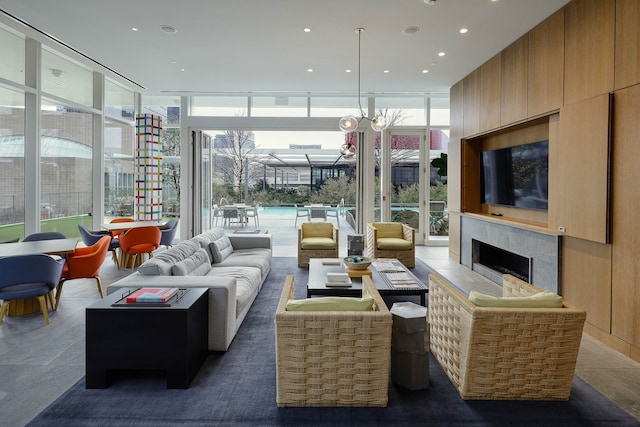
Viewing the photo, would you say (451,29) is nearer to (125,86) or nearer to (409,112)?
(409,112)

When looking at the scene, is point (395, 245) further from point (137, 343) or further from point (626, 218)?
point (137, 343)

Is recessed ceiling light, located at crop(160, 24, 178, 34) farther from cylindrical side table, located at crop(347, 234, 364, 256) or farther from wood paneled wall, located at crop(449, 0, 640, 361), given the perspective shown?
wood paneled wall, located at crop(449, 0, 640, 361)

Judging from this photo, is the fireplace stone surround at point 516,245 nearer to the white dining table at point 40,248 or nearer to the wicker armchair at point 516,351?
the wicker armchair at point 516,351

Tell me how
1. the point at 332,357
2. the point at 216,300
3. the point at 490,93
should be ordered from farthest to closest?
the point at 490,93, the point at 216,300, the point at 332,357

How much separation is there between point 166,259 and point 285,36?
3373mm

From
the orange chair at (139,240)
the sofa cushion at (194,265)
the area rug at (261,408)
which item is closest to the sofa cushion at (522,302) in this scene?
the area rug at (261,408)

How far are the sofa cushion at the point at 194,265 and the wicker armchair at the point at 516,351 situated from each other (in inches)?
98.6

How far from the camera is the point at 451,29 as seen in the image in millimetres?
4883

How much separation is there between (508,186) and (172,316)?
5.00 meters

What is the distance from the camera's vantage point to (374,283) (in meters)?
4.13

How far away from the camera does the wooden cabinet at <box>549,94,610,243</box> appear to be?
11.4 feet

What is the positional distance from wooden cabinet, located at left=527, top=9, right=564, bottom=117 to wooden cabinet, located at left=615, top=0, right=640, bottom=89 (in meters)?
0.79

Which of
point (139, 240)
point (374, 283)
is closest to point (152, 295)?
point (374, 283)

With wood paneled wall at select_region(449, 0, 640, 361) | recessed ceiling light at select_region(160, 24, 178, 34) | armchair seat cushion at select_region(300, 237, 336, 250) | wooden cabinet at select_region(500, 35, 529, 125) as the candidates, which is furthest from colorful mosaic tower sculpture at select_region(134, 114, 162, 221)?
wood paneled wall at select_region(449, 0, 640, 361)
